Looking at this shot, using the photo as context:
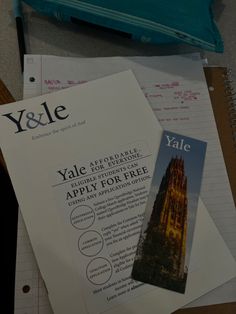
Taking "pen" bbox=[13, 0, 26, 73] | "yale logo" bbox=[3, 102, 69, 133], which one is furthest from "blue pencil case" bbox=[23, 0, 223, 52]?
"yale logo" bbox=[3, 102, 69, 133]

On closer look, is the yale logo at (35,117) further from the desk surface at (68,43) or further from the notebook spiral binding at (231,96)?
the notebook spiral binding at (231,96)

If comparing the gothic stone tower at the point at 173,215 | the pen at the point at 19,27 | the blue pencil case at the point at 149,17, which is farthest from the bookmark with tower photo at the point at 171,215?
the pen at the point at 19,27

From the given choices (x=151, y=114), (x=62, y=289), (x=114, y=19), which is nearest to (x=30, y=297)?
(x=62, y=289)

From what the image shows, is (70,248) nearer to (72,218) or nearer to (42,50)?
(72,218)

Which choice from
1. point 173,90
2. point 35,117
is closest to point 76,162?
point 35,117

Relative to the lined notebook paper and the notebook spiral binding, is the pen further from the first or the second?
the notebook spiral binding
